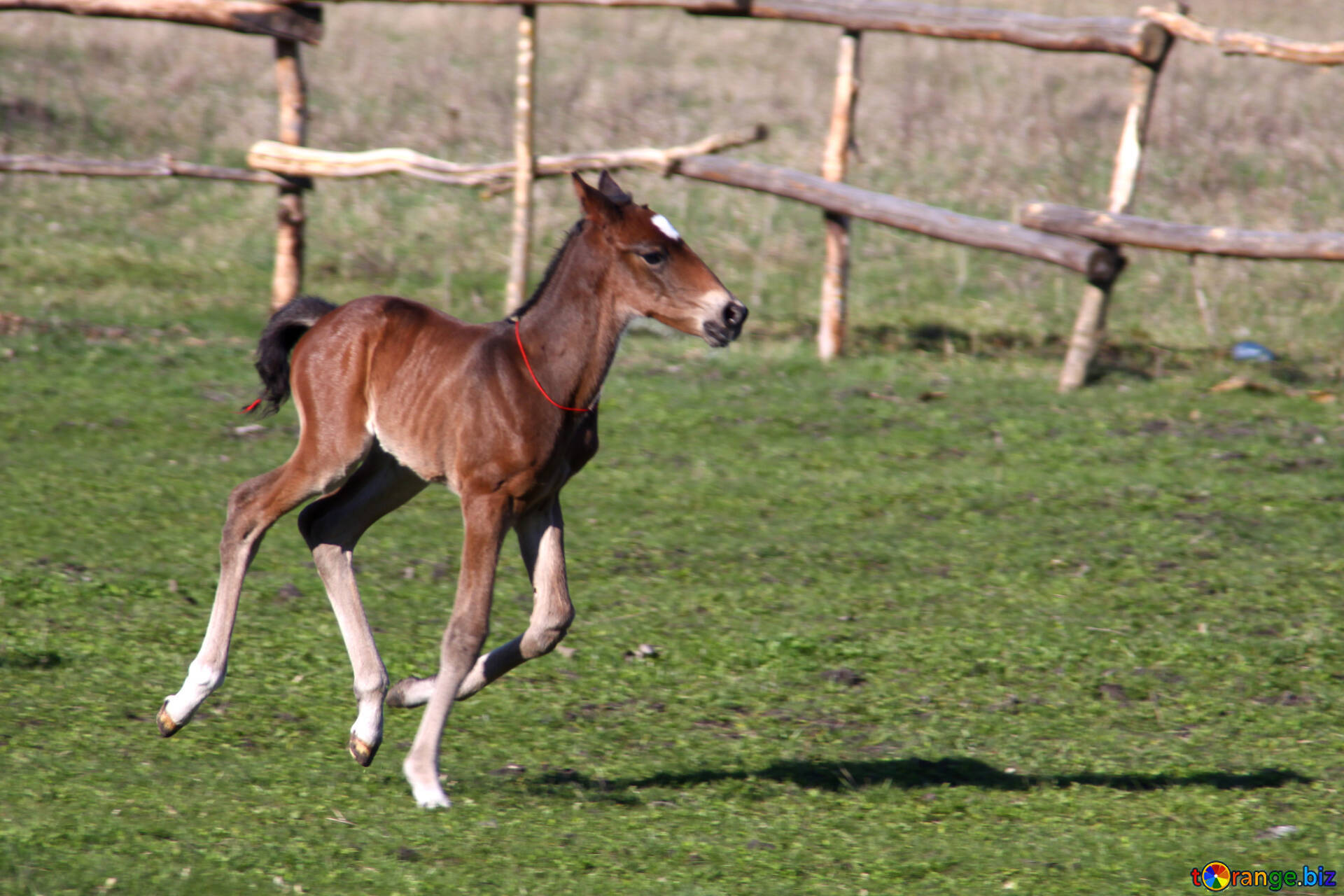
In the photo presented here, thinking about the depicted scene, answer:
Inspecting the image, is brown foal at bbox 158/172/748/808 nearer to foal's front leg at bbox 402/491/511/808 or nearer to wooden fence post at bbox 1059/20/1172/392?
foal's front leg at bbox 402/491/511/808

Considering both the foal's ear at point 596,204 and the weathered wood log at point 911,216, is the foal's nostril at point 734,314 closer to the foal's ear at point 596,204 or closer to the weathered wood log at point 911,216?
the foal's ear at point 596,204

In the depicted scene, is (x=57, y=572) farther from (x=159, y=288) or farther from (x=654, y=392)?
(x=159, y=288)

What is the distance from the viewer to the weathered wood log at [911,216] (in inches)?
466

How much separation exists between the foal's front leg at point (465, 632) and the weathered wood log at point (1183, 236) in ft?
27.2

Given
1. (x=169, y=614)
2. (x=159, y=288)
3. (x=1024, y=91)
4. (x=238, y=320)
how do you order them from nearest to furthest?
1. (x=169, y=614)
2. (x=238, y=320)
3. (x=159, y=288)
4. (x=1024, y=91)

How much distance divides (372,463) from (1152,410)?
26.8 feet

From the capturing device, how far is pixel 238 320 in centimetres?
1417

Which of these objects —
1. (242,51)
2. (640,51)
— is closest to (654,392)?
(640,51)

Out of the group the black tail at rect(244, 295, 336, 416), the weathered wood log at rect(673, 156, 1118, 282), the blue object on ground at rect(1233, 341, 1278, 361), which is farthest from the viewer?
the blue object on ground at rect(1233, 341, 1278, 361)

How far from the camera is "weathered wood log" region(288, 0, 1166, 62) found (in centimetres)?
1201

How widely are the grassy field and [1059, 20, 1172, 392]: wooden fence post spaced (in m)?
0.37

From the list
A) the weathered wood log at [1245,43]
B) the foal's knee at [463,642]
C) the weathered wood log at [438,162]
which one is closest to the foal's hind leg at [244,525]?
the foal's knee at [463,642]

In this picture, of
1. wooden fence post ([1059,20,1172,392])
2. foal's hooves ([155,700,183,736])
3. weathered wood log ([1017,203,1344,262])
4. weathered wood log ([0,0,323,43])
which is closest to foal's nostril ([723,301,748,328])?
foal's hooves ([155,700,183,736])

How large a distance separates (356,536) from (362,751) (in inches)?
34.5
